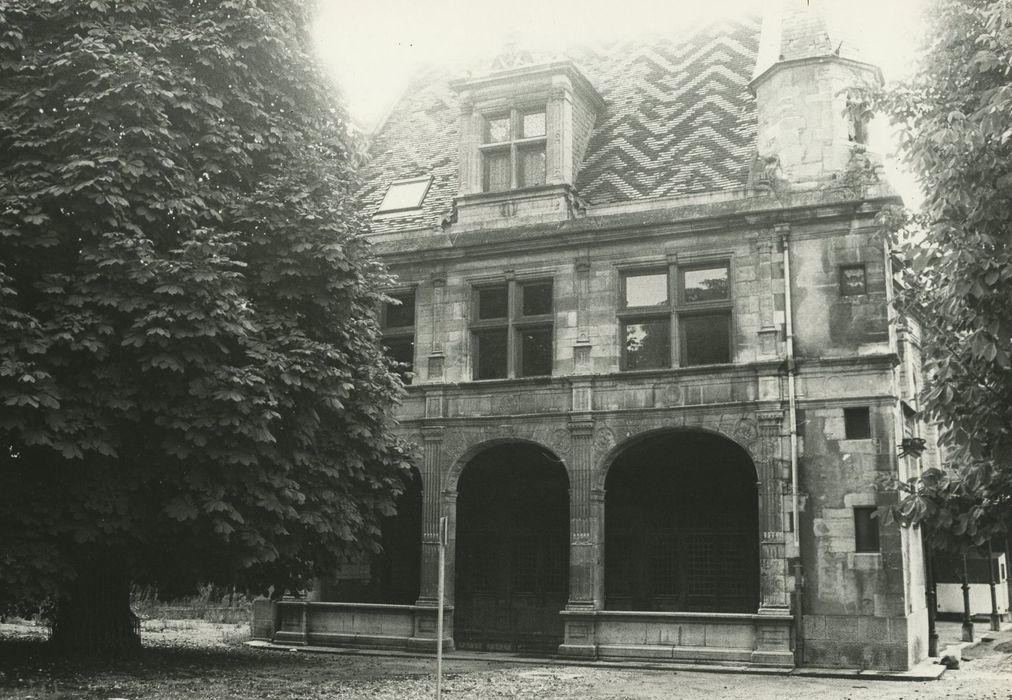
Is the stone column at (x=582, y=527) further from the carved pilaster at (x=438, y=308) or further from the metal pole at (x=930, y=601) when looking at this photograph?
the metal pole at (x=930, y=601)

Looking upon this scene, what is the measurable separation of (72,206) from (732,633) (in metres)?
12.4

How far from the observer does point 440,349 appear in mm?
21641

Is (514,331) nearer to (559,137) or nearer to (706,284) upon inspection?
(706,284)

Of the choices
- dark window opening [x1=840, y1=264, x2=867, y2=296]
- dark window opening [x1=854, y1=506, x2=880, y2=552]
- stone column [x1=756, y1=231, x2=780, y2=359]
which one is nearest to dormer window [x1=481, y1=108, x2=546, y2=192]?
stone column [x1=756, y1=231, x2=780, y2=359]

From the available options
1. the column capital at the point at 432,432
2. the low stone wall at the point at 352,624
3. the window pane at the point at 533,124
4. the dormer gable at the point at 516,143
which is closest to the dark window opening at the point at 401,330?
the column capital at the point at 432,432

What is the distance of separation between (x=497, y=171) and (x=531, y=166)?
2.38 feet

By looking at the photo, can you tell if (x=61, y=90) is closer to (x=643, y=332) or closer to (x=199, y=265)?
(x=199, y=265)

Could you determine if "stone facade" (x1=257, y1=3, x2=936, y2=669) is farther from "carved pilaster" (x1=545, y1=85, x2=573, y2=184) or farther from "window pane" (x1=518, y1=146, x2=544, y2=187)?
"window pane" (x1=518, y1=146, x2=544, y2=187)

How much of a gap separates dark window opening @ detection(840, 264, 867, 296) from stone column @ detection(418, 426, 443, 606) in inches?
318

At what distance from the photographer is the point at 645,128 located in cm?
2327

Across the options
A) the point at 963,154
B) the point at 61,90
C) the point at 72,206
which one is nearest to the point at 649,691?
the point at 963,154

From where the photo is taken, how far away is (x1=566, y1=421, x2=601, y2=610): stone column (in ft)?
64.0

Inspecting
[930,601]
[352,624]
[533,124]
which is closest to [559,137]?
[533,124]

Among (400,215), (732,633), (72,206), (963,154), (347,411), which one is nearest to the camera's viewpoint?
(963,154)
